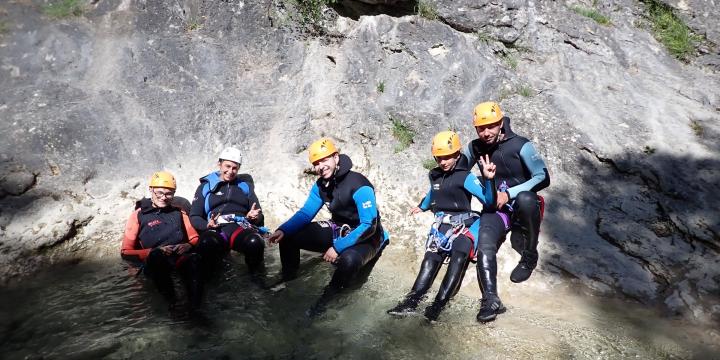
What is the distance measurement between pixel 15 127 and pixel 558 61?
28.0 ft

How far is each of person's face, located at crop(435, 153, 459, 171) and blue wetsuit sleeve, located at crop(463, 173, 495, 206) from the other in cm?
23

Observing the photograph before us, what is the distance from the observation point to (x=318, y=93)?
8.74m

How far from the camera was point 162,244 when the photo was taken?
593 cm

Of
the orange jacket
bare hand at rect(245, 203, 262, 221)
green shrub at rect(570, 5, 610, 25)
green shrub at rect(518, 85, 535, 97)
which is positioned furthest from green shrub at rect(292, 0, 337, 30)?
the orange jacket

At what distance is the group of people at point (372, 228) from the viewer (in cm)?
547

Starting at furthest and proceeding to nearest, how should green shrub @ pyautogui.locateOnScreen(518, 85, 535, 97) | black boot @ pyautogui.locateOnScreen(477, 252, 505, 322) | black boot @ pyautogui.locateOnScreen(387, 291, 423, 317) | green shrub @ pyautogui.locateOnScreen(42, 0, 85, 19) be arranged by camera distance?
green shrub @ pyautogui.locateOnScreen(42, 0, 85, 19) < green shrub @ pyautogui.locateOnScreen(518, 85, 535, 97) < black boot @ pyautogui.locateOnScreen(387, 291, 423, 317) < black boot @ pyautogui.locateOnScreen(477, 252, 505, 322)

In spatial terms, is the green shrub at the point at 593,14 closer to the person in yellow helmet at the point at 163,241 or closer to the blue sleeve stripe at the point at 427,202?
the blue sleeve stripe at the point at 427,202

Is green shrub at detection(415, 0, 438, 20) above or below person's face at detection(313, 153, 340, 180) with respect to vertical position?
above

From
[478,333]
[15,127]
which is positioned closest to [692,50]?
[478,333]

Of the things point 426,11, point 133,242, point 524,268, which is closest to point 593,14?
point 426,11

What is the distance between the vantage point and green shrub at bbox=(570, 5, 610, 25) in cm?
914

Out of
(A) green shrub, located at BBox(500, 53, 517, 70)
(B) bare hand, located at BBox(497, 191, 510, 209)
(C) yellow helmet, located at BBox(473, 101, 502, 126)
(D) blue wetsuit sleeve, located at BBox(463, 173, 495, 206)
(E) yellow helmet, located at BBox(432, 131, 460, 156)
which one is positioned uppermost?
(A) green shrub, located at BBox(500, 53, 517, 70)

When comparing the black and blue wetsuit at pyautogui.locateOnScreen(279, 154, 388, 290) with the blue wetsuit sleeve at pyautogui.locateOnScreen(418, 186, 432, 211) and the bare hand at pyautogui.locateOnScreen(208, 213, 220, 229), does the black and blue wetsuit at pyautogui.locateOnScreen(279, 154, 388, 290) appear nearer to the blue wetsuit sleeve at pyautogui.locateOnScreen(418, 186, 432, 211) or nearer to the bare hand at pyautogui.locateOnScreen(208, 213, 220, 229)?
the blue wetsuit sleeve at pyautogui.locateOnScreen(418, 186, 432, 211)

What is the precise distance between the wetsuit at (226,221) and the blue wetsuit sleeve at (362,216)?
1085mm
